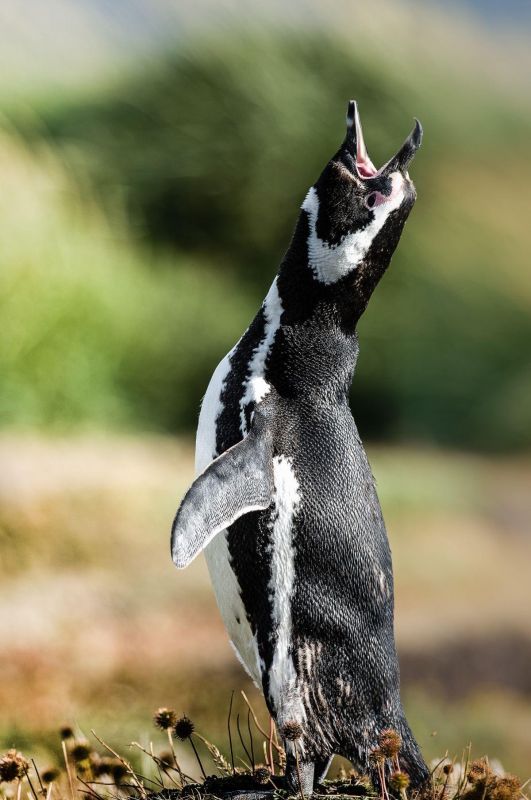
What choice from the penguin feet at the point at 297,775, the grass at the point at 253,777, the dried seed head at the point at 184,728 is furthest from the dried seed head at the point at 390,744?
the dried seed head at the point at 184,728

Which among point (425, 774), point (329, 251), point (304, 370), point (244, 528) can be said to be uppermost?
point (329, 251)

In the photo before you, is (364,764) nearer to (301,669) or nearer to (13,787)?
(301,669)

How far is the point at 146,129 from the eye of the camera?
379 cm

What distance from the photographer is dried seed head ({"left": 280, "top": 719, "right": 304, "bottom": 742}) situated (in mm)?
1192

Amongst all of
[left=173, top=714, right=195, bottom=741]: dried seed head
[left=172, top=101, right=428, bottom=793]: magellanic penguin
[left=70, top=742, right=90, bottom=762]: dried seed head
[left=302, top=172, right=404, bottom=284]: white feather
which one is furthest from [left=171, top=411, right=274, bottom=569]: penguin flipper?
[left=70, top=742, right=90, bottom=762]: dried seed head

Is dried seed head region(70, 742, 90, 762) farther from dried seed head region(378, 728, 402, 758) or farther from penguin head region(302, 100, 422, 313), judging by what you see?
penguin head region(302, 100, 422, 313)

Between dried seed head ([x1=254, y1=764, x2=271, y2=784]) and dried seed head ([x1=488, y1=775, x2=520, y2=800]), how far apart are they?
286 mm

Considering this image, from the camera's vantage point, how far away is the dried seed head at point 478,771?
123 centimetres

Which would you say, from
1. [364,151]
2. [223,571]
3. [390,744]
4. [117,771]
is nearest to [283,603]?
[223,571]

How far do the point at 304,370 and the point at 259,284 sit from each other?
88.8 inches

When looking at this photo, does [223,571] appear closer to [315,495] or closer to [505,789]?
[315,495]

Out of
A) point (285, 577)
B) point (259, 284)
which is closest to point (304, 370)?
point (285, 577)

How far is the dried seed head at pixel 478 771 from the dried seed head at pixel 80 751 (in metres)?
0.53

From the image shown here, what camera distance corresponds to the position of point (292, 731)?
3.92ft
